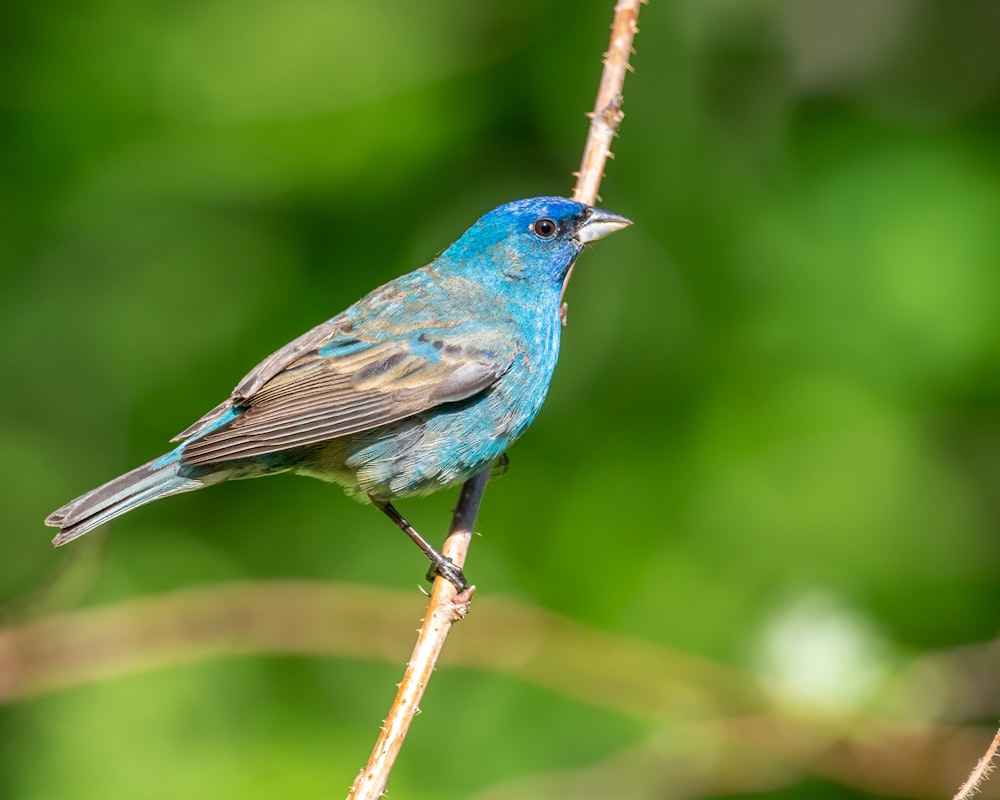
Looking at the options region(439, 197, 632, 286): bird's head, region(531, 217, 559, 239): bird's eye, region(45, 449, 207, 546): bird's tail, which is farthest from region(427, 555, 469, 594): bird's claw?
region(531, 217, 559, 239): bird's eye

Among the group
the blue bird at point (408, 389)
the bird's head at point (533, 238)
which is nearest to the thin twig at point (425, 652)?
the blue bird at point (408, 389)

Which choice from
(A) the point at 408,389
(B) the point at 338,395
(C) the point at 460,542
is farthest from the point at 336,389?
(C) the point at 460,542

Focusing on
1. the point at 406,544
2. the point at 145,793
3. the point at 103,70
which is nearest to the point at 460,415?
the point at 406,544

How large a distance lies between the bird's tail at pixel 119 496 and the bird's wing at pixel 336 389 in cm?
13

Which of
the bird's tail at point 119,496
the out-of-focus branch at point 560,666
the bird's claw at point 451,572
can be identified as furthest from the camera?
the out-of-focus branch at point 560,666

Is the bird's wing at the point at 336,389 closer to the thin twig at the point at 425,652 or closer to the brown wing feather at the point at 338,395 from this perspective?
the brown wing feather at the point at 338,395

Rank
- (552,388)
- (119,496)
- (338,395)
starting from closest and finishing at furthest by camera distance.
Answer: (119,496)
(338,395)
(552,388)

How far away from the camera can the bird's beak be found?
4684 millimetres

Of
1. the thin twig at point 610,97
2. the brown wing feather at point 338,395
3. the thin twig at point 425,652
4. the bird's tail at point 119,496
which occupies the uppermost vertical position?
the thin twig at point 610,97

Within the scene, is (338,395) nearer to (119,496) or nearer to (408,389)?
(408,389)

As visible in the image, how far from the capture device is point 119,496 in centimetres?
418

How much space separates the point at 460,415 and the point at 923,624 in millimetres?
2104

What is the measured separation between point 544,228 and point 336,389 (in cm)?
103

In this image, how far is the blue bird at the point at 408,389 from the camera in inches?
167
